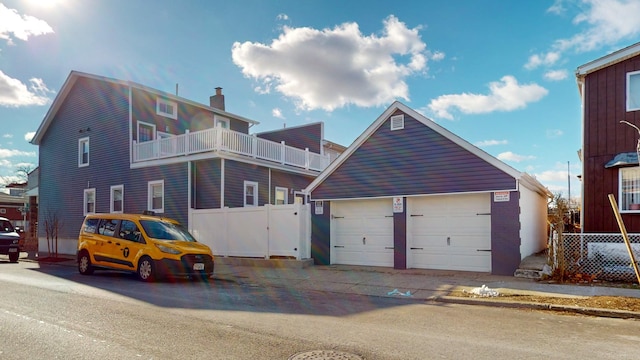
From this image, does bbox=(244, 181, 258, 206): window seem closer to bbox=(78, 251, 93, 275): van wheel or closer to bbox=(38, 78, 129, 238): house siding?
bbox=(38, 78, 129, 238): house siding

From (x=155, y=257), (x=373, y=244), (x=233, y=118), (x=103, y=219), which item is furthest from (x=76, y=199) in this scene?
(x=373, y=244)

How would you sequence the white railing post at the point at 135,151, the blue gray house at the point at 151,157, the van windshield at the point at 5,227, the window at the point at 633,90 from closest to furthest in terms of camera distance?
1. the window at the point at 633,90
2. the blue gray house at the point at 151,157
3. the van windshield at the point at 5,227
4. the white railing post at the point at 135,151

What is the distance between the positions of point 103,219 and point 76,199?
1257cm

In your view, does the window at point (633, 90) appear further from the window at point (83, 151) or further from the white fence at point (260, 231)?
the window at point (83, 151)

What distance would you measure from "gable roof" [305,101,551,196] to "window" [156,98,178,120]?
443 inches

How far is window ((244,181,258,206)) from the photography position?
64.5 feet

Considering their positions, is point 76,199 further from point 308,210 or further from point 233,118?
point 308,210

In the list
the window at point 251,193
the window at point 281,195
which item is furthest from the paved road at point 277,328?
the window at point 281,195

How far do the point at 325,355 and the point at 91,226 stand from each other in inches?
449

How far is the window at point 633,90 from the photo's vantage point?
12.8 m

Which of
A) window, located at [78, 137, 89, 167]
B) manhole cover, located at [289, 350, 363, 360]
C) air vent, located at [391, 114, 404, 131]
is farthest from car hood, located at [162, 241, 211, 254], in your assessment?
window, located at [78, 137, 89, 167]

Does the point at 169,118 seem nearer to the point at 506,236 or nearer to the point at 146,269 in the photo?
the point at 146,269

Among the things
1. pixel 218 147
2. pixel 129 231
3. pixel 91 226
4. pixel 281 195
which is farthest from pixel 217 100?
pixel 129 231

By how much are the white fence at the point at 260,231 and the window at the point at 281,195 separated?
506 cm
